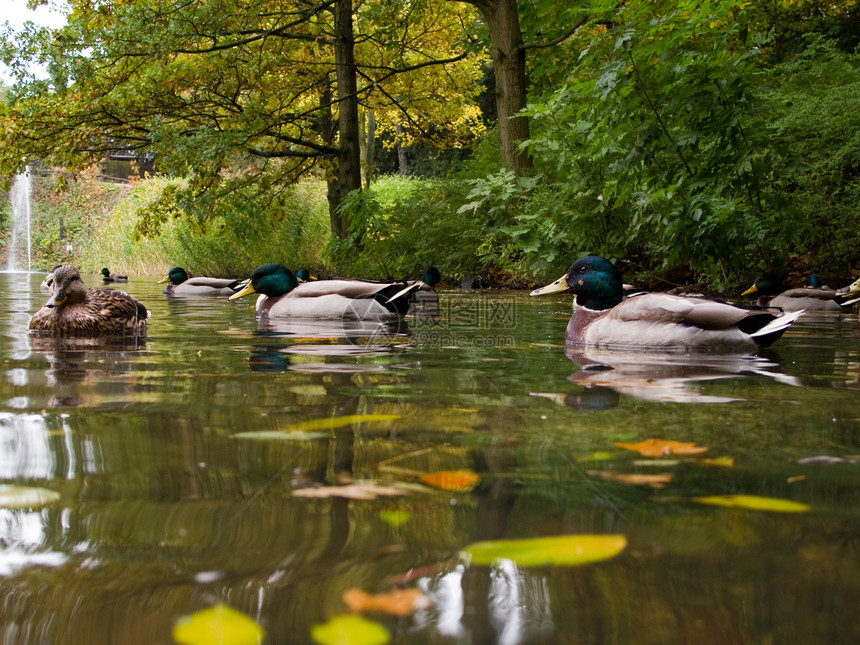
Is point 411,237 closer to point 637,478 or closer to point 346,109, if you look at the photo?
point 346,109

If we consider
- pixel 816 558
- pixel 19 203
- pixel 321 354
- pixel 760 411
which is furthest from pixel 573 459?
pixel 19 203

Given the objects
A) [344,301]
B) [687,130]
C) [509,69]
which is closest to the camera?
[687,130]

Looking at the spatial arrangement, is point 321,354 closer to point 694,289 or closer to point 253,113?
point 694,289

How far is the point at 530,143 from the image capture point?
1045cm

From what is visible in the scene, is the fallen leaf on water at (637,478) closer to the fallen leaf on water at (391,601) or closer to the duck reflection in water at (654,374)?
the fallen leaf on water at (391,601)

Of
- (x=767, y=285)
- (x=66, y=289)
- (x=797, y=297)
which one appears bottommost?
(x=797, y=297)

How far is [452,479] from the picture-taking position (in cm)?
181

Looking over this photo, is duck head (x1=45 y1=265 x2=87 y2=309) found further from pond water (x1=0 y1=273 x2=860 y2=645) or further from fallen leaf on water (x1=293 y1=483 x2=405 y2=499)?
fallen leaf on water (x1=293 y1=483 x2=405 y2=499)

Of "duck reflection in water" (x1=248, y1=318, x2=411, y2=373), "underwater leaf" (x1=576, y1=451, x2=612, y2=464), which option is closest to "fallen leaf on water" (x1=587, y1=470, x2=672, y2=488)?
"underwater leaf" (x1=576, y1=451, x2=612, y2=464)

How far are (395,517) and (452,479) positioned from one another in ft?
0.98

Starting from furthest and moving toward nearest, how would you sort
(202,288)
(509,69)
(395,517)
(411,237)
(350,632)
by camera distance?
(411,237), (202,288), (509,69), (395,517), (350,632)

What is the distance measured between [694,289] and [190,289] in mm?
8789

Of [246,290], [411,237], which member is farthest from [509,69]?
[246,290]

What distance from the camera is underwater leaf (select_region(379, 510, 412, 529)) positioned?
1.50 metres
